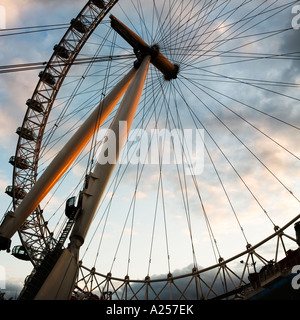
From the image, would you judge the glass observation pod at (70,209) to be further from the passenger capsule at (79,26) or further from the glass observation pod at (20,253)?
the passenger capsule at (79,26)

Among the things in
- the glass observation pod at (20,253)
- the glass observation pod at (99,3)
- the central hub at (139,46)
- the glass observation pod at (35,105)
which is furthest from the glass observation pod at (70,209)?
the glass observation pod at (99,3)

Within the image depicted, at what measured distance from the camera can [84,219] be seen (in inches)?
456

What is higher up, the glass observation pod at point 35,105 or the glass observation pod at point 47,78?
the glass observation pod at point 47,78

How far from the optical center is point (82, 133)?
17016 millimetres

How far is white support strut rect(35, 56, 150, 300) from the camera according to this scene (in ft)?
32.4

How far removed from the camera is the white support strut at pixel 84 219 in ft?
32.4

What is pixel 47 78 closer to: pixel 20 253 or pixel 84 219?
pixel 20 253

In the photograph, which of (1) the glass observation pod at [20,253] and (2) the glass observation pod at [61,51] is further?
(1) the glass observation pod at [20,253]

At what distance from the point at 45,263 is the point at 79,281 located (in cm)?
770

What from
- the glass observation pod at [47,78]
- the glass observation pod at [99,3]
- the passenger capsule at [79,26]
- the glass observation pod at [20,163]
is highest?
the glass observation pod at [99,3]

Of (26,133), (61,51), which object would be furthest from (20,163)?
(61,51)

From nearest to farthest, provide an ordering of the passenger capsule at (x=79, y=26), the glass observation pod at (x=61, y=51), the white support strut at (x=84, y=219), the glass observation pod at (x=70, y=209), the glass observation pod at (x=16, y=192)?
1. the white support strut at (x=84, y=219)
2. the glass observation pod at (x=70, y=209)
3. the passenger capsule at (x=79, y=26)
4. the glass observation pod at (x=61, y=51)
5. the glass observation pod at (x=16, y=192)

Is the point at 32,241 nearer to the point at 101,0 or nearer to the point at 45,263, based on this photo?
the point at 45,263
